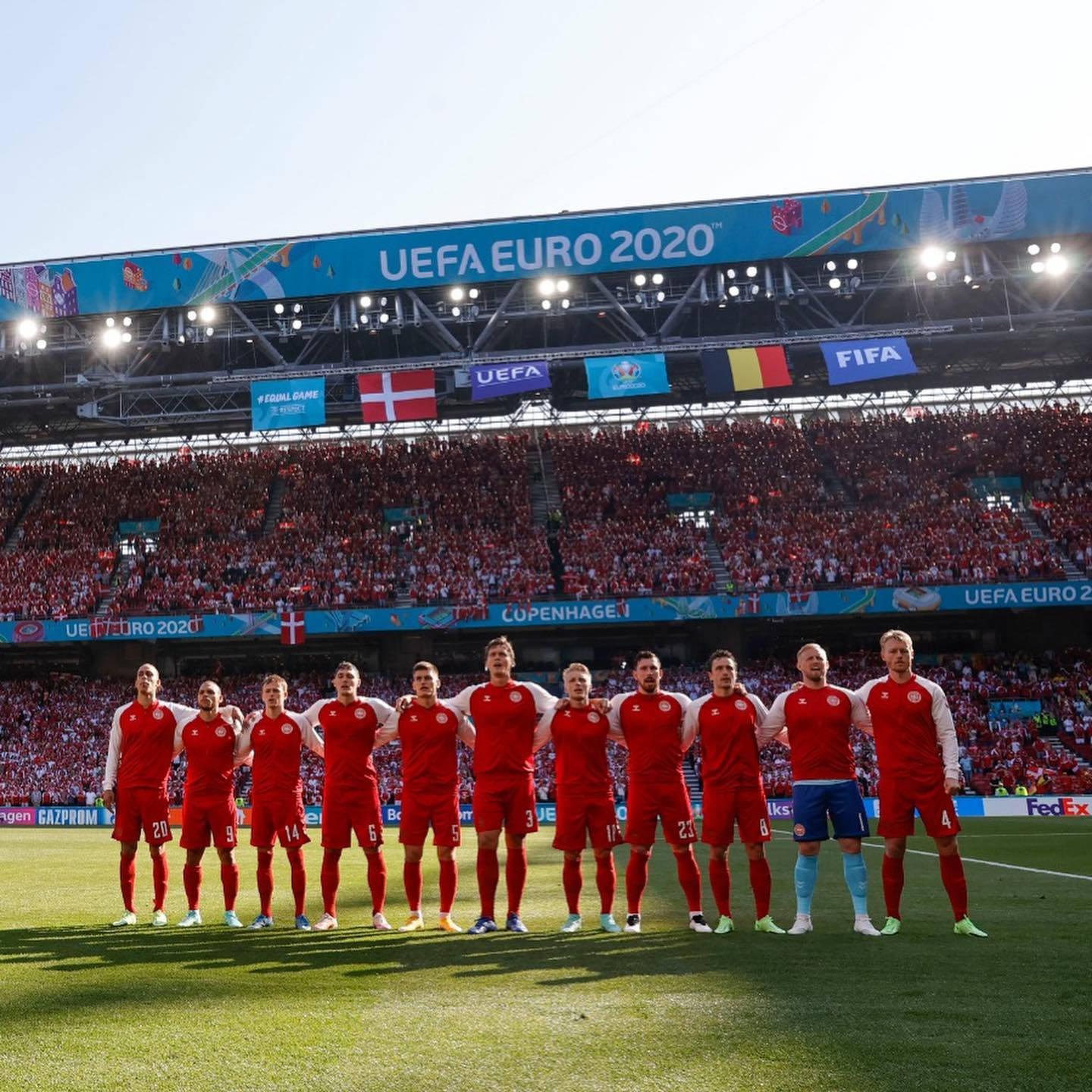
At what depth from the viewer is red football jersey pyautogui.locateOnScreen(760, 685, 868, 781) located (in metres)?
8.53

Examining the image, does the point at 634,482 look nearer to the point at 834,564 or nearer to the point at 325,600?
the point at 834,564

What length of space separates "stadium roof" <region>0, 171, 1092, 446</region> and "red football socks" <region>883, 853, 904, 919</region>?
25.7 m

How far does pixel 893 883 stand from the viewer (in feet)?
27.6

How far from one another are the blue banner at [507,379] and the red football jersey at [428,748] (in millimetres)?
23604

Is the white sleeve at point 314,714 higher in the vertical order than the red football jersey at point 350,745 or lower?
higher

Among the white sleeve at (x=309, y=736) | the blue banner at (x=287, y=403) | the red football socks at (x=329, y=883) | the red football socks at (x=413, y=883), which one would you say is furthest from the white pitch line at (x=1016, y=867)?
the blue banner at (x=287, y=403)

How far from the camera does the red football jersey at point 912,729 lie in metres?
8.40

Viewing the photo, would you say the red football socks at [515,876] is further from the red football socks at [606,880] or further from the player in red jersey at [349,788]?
the player in red jersey at [349,788]

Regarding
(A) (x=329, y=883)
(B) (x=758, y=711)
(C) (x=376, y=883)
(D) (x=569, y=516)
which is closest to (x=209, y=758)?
(A) (x=329, y=883)

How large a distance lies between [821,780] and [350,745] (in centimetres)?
379

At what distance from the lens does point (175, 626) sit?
33531 millimetres

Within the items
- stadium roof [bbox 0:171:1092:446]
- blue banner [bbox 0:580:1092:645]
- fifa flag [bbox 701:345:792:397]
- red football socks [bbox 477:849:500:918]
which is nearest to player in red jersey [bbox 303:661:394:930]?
red football socks [bbox 477:849:500:918]

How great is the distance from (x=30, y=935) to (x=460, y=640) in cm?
2800

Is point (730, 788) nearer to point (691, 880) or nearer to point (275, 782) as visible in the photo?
point (691, 880)
